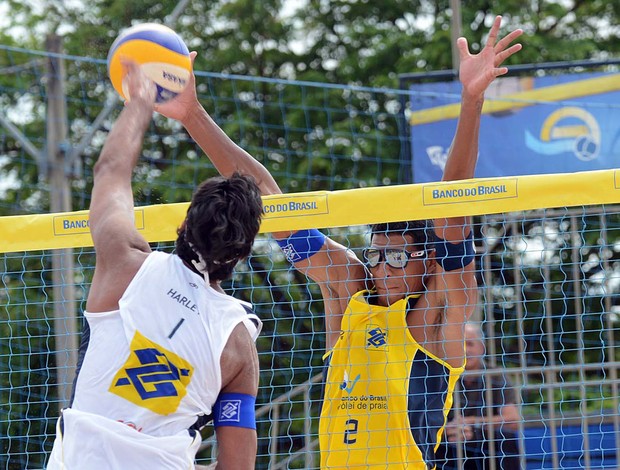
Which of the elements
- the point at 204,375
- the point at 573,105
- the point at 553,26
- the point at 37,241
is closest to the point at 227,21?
the point at 553,26

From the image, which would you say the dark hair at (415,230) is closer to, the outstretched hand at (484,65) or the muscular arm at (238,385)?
the outstretched hand at (484,65)

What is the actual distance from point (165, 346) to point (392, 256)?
159 cm

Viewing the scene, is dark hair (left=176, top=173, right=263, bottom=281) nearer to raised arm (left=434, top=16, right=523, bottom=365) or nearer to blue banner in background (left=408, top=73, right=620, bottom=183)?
raised arm (left=434, top=16, right=523, bottom=365)

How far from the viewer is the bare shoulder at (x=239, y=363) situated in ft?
9.89

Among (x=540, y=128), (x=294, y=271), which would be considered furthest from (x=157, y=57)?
(x=294, y=271)

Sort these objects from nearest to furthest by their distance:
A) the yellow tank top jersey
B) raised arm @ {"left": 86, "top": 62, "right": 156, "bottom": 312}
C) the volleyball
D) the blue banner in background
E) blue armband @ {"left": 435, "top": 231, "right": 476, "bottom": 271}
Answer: raised arm @ {"left": 86, "top": 62, "right": 156, "bottom": 312} → the volleyball → blue armband @ {"left": 435, "top": 231, "right": 476, "bottom": 271} → the yellow tank top jersey → the blue banner in background

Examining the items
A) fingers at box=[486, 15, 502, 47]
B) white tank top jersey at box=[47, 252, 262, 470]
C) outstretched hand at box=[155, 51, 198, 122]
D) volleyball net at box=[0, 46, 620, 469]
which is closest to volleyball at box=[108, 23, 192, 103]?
outstretched hand at box=[155, 51, 198, 122]

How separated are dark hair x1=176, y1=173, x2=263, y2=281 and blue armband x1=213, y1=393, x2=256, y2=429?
14.7 inches

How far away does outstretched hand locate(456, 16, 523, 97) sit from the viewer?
12.8 ft

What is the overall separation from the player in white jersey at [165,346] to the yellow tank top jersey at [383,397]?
110 centimetres

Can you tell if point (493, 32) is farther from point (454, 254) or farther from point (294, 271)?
point (294, 271)

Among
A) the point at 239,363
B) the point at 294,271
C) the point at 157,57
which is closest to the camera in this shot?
the point at 239,363

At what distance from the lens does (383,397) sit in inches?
164

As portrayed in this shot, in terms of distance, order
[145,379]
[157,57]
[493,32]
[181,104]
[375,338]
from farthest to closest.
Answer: [375,338] → [181,104] → [493,32] → [157,57] → [145,379]
